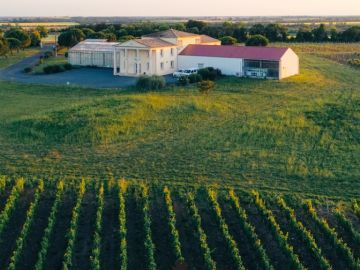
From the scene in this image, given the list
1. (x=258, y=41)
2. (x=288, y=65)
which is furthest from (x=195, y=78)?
(x=258, y=41)

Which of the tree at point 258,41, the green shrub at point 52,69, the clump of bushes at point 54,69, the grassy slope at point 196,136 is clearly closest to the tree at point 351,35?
the tree at point 258,41

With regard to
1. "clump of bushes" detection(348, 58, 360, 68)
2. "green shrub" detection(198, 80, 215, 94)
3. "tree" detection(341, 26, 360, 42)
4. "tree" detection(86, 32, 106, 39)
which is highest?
"tree" detection(341, 26, 360, 42)

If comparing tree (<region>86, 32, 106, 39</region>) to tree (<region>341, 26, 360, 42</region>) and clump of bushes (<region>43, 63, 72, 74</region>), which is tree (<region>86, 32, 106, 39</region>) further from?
tree (<region>341, 26, 360, 42</region>)

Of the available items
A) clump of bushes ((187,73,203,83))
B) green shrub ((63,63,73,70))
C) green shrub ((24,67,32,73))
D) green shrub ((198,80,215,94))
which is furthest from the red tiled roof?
green shrub ((24,67,32,73))

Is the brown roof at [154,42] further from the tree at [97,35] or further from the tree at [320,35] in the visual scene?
the tree at [320,35]

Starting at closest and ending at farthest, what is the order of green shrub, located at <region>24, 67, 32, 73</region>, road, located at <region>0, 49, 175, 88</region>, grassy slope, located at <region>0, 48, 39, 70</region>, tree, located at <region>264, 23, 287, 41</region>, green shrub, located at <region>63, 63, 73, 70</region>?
road, located at <region>0, 49, 175, 88</region> → green shrub, located at <region>24, 67, 32, 73</region> → green shrub, located at <region>63, 63, 73, 70</region> → grassy slope, located at <region>0, 48, 39, 70</region> → tree, located at <region>264, 23, 287, 41</region>

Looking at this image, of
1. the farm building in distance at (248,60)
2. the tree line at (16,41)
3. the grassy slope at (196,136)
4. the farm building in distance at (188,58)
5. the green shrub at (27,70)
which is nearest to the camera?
the grassy slope at (196,136)

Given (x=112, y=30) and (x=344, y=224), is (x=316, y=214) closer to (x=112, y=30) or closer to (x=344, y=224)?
(x=344, y=224)
